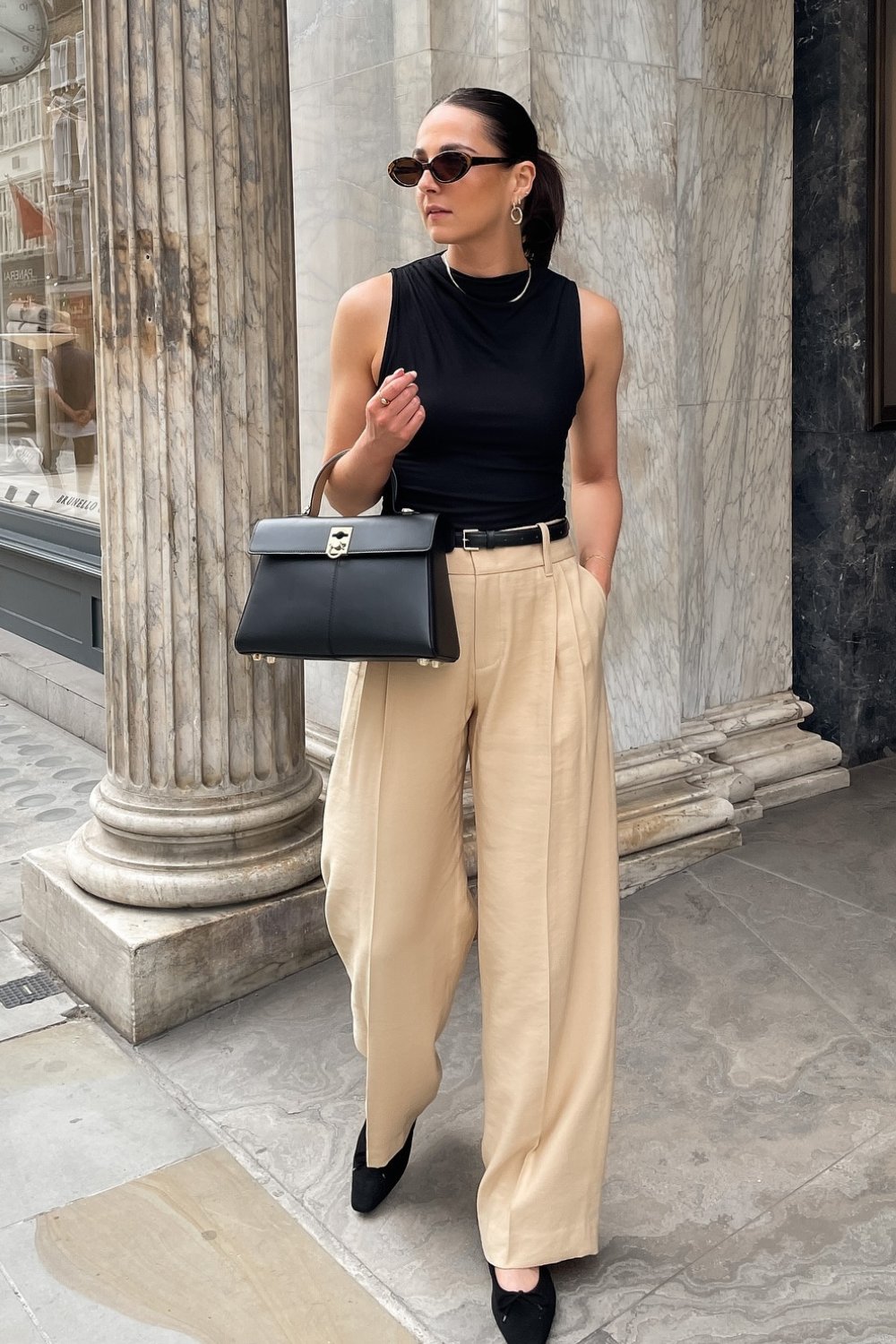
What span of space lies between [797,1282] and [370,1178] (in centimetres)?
86

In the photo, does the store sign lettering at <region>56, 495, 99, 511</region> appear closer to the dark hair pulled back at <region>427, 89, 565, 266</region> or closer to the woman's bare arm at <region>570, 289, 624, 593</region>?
the woman's bare arm at <region>570, 289, 624, 593</region>

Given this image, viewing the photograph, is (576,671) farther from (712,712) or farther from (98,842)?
(712,712)

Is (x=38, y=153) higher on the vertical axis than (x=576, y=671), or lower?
higher

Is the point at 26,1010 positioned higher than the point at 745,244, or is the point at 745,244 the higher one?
the point at 745,244

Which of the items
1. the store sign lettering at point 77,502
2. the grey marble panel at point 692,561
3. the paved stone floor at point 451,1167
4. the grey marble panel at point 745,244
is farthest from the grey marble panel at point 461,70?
the store sign lettering at point 77,502

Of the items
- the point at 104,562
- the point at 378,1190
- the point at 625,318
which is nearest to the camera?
the point at 378,1190

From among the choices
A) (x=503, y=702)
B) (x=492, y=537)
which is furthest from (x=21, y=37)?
(x=503, y=702)

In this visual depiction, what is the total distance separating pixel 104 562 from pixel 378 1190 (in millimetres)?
1863

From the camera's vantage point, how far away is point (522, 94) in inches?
175

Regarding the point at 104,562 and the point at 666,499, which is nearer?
the point at 104,562

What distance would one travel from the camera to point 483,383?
2432mm

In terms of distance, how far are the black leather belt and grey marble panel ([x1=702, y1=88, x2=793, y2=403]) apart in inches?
125

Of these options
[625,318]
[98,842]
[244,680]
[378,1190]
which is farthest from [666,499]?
[378,1190]

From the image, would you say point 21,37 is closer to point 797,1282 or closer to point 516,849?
point 516,849
